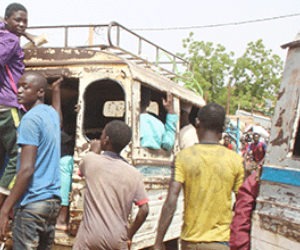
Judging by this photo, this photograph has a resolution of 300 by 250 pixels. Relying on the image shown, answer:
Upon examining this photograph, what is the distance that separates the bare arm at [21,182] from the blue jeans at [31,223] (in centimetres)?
9

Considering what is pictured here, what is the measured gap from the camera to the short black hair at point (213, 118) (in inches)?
125

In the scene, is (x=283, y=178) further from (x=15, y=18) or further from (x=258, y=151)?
(x=258, y=151)

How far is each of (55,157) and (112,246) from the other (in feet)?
2.26

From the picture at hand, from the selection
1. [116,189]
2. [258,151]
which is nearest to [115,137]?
[116,189]

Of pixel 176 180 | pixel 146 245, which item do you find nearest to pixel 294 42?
pixel 176 180

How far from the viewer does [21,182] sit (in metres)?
3.00

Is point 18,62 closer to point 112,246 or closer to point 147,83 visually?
point 147,83

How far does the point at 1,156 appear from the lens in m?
4.12

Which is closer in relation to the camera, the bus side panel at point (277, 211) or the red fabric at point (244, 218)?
the bus side panel at point (277, 211)

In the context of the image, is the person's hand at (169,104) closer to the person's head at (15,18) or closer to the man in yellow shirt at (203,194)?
the person's head at (15,18)

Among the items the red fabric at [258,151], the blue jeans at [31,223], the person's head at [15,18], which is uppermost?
the person's head at [15,18]

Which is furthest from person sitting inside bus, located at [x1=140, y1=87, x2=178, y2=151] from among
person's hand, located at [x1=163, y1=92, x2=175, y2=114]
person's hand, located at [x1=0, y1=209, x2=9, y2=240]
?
person's hand, located at [x1=0, y1=209, x2=9, y2=240]

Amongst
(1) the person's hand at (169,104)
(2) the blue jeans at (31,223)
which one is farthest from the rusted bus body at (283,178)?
(1) the person's hand at (169,104)

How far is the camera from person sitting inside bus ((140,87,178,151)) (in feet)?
16.5
